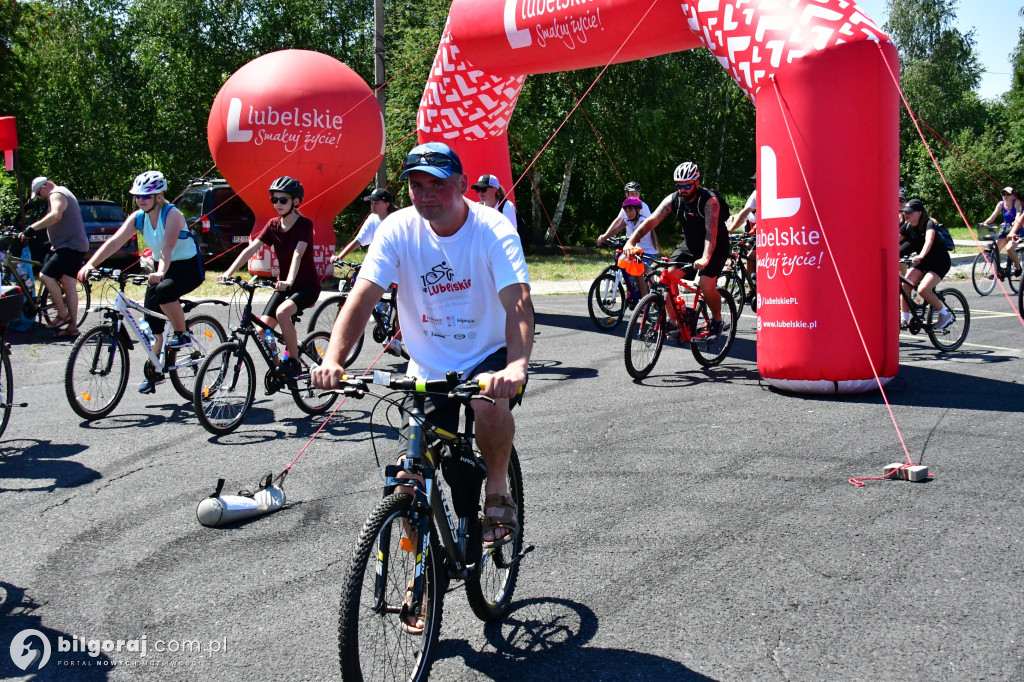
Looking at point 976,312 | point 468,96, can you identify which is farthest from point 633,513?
point 976,312

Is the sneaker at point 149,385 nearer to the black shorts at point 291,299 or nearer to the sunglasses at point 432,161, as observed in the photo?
the black shorts at point 291,299

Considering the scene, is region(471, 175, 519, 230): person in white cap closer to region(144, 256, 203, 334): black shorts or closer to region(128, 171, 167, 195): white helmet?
region(144, 256, 203, 334): black shorts

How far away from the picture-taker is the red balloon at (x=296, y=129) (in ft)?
53.3

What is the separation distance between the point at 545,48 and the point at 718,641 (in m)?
9.59

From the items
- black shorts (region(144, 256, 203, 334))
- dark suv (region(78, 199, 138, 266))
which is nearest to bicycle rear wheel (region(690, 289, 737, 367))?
black shorts (region(144, 256, 203, 334))

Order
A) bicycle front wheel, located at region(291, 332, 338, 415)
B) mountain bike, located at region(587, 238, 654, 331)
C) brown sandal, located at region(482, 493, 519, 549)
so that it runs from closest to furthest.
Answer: brown sandal, located at region(482, 493, 519, 549)
bicycle front wheel, located at region(291, 332, 338, 415)
mountain bike, located at region(587, 238, 654, 331)

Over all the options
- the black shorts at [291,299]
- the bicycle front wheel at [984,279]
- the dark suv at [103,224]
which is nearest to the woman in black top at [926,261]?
the bicycle front wheel at [984,279]

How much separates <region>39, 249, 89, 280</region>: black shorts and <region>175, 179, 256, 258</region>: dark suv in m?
7.12

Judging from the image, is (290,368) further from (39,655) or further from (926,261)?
(926,261)

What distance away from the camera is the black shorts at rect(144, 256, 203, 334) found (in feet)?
25.5

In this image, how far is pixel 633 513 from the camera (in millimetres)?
5301

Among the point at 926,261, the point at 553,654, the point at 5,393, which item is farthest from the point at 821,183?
the point at 5,393

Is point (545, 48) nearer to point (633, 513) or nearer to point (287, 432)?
point (287, 432)

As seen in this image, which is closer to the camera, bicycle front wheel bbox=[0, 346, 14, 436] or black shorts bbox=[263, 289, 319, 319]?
bicycle front wheel bbox=[0, 346, 14, 436]
